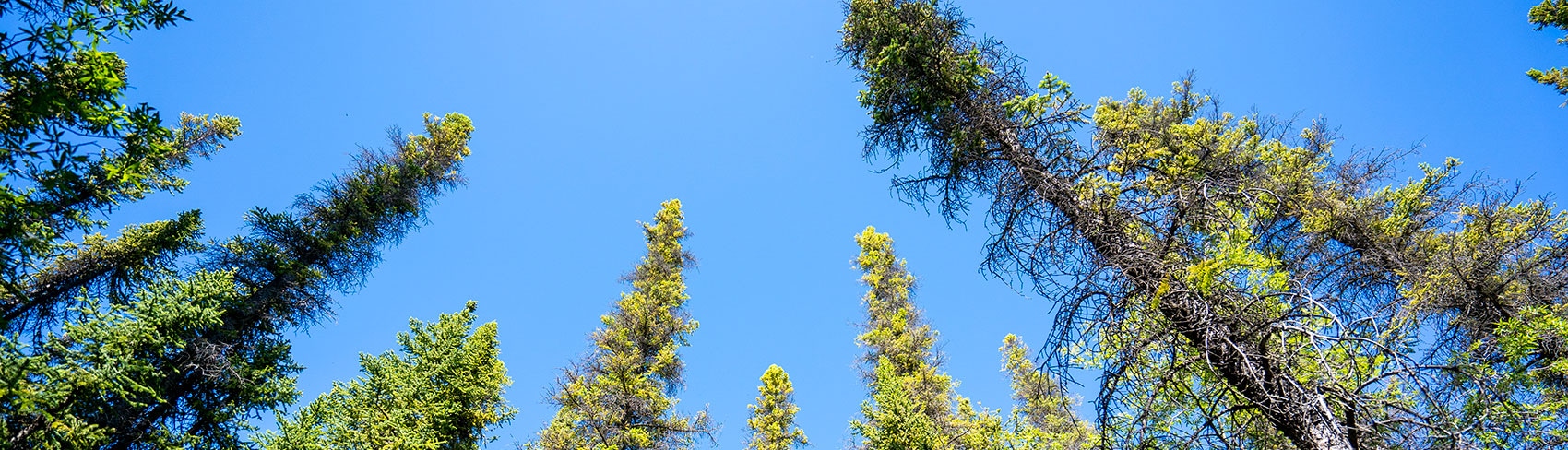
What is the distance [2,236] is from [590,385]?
36.2ft

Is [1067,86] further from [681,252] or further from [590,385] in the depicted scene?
[681,252]

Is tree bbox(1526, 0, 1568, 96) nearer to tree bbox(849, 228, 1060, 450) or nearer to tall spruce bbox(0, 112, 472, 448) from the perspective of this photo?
tree bbox(849, 228, 1060, 450)

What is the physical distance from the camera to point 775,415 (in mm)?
17453

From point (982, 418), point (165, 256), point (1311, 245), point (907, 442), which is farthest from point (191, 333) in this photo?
point (1311, 245)

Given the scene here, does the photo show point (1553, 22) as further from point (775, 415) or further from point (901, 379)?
point (775, 415)

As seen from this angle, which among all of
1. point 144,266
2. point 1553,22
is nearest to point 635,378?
point 144,266

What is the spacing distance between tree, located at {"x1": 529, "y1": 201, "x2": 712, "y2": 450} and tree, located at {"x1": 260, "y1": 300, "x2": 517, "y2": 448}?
221cm

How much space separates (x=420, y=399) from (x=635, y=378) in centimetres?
500

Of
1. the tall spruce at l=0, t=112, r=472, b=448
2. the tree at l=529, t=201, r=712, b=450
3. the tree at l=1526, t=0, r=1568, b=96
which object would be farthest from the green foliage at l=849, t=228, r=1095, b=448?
the tall spruce at l=0, t=112, r=472, b=448

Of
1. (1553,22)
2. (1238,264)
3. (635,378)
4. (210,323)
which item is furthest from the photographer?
(635,378)

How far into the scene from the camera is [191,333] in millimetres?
10352

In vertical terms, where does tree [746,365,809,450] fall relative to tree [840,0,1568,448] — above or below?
above

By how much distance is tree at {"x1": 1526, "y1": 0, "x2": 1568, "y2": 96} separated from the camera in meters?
7.55

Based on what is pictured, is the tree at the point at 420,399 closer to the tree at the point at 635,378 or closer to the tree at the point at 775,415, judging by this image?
the tree at the point at 635,378
